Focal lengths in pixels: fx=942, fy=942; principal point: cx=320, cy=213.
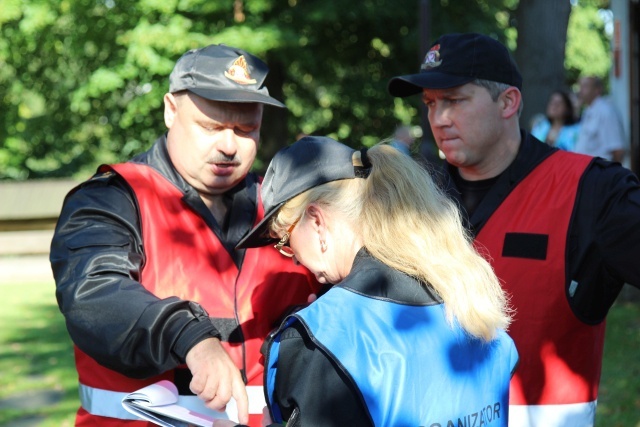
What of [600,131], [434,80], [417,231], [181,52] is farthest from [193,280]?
[181,52]

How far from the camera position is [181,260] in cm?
300

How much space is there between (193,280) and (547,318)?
117 cm

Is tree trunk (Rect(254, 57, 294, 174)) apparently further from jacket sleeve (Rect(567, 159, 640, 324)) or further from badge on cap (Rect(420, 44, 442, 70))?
jacket sleeve (Rect(567, 159, 640, 324))

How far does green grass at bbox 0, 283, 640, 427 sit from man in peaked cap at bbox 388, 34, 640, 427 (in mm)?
3599

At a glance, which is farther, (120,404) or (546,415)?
(546,415)

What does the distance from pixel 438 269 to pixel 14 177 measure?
79.2 ft

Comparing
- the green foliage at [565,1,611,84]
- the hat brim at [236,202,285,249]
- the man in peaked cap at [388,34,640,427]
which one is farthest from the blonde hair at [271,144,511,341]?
the green foliage at [565,1,611,84]

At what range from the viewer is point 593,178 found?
10.4 feet

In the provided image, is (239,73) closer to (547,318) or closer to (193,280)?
(193,280)

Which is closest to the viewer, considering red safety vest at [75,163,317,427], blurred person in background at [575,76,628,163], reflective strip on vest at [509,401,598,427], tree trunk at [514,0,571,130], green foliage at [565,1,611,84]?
red safety vest at [75,163,317,427]

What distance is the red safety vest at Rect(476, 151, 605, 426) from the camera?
312cm

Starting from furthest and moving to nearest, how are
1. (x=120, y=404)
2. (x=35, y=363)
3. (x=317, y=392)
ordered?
(x=35, y=363) < (x=120, y=404) < (x=317, y=392)

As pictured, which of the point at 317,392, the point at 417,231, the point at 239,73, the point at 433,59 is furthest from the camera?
the point at 433,59

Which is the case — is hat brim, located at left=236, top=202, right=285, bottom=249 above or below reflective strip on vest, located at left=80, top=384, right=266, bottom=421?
above
